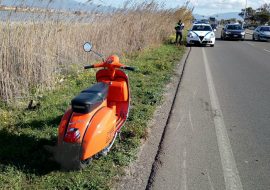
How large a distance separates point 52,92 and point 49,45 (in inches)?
47.1

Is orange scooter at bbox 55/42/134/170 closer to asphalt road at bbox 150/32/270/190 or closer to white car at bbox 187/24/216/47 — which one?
asphalt road at bbox 150/32/270/190

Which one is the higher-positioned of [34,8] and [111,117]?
[34,8]

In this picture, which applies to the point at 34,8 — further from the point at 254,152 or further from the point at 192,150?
the point at 254,152

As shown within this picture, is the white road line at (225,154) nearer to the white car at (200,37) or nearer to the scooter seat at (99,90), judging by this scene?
the scooter seat at (99,90)

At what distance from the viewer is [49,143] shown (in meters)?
4.55

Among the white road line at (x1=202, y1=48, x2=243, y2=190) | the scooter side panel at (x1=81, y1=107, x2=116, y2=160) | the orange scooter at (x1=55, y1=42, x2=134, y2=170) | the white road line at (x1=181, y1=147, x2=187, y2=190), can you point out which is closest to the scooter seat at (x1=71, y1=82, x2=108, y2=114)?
the orange scooter at (x1=55, y1=42, x2=134, y2=170)

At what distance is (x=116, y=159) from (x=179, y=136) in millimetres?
1341

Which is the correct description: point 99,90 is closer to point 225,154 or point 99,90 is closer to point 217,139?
point 225,154

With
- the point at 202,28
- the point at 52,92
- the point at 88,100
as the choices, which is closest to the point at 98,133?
the point at 88,100

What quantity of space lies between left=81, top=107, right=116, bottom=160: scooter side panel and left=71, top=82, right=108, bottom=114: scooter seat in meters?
0.13

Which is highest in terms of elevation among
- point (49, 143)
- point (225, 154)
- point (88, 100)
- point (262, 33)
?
point (88, 100)

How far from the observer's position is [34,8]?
23.4 ft

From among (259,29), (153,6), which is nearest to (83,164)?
(153,6)

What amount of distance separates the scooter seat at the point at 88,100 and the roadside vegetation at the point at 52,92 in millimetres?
747
